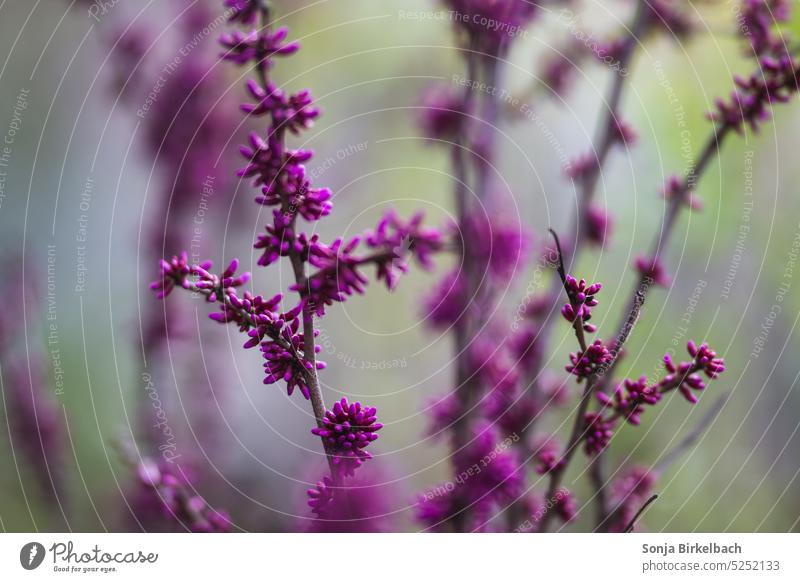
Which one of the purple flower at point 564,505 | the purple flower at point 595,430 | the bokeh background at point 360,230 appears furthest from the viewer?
the bokeh background at point 360,230

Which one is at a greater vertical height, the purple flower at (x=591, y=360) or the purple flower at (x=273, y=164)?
the purple flower at (x=273, y=164)

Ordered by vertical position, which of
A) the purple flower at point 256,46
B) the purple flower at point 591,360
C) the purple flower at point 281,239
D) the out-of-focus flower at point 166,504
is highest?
the purple flower at point 256,46

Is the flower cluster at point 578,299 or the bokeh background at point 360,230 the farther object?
the bokeh background at point 360,230

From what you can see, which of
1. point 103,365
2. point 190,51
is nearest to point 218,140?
point 190,51

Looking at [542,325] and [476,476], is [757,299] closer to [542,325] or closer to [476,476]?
[542,325]

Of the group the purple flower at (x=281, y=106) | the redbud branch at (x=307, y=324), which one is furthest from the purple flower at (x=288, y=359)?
the purple flower at (x=281, y=106)

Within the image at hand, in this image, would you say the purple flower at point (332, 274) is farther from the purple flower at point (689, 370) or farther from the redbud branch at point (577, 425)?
the purple flower at point (689, 370)

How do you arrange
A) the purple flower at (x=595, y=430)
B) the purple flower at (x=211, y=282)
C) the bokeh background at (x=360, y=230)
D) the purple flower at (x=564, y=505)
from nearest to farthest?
1. the purple flower at (x=211, y=282)
2. the purple flower at (x=595, y=430)
3. the purple flower at (x=564, y=505)
4. the bokeh background at (x=360, y=230)
